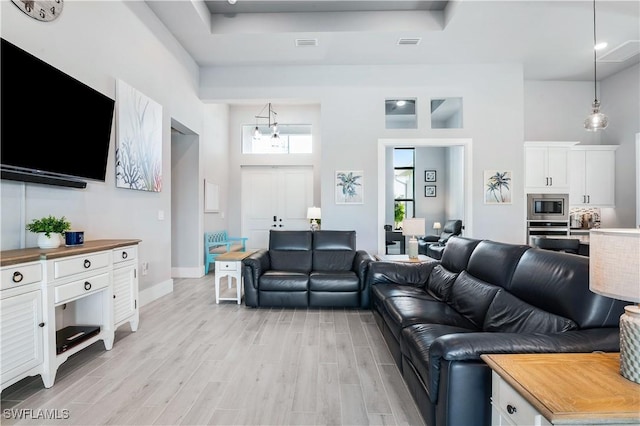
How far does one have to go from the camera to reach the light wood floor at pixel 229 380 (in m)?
1.88

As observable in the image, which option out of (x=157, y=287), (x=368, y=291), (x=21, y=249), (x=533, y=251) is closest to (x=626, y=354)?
(x=533, y=251)

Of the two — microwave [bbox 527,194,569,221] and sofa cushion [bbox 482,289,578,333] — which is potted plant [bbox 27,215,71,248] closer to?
sofa cushion [bbox 482,289,578,333]

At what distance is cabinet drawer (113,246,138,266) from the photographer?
281 cm

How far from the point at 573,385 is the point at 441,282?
6.64 feet

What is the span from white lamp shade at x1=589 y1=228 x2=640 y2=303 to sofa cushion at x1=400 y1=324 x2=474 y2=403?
0.75m

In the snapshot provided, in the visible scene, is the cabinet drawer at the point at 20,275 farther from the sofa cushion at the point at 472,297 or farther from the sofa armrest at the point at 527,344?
the sofa cushion at the point at 472,297

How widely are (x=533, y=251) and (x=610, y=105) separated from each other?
20.1 feet

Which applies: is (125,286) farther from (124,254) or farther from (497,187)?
(497,187)

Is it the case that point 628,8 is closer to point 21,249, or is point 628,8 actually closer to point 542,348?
point 542,348

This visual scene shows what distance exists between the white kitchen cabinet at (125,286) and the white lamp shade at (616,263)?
131 inches

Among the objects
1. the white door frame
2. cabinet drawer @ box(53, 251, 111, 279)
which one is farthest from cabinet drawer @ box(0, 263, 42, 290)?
the white door frame

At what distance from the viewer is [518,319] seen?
6.32ft

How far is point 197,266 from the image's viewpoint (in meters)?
5.83

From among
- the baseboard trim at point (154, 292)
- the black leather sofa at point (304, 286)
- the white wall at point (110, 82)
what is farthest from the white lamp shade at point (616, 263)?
the baseboard trim at point (154, 292)
